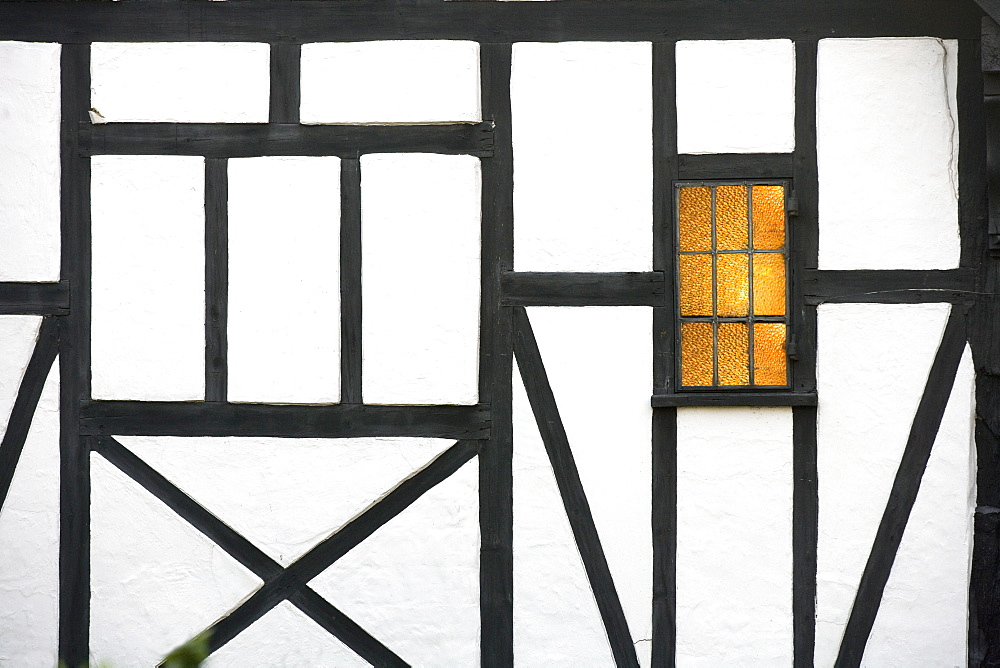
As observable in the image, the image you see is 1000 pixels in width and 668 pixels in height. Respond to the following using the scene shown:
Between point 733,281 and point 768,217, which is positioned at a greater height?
point 768,217

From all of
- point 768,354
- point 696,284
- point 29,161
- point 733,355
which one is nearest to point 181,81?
point 29,161

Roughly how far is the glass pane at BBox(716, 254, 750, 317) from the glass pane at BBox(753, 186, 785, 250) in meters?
0.11

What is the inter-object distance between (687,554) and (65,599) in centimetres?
301

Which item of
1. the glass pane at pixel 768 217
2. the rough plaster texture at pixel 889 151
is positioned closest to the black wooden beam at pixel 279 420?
the glass pane at pixel 768 217

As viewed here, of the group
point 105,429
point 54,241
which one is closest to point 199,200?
point 54,241

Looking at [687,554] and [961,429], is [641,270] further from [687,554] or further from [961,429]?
[961,429]

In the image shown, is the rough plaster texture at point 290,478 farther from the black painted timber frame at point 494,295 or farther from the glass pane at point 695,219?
the glass pane at point 695,219

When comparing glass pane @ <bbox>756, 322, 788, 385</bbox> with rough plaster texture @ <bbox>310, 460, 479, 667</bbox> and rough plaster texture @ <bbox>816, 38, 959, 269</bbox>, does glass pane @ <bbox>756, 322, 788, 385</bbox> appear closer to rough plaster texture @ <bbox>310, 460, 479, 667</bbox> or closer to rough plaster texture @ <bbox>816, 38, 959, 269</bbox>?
rough plaster texture @ <bbox>816, 38, 959, 269</bbox>

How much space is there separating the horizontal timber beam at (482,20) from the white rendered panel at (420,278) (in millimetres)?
654

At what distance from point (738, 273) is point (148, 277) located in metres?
2.82

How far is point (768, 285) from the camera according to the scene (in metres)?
3.91

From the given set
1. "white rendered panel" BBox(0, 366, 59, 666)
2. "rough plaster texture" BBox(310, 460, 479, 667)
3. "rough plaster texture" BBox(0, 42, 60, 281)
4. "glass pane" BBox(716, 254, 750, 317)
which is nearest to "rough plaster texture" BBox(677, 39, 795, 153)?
"glass pane" BBox(716, 254, 750, 317)

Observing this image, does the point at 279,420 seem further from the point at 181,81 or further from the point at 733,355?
the point at 733,355

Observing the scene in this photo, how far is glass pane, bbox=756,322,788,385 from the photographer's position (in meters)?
3.91
